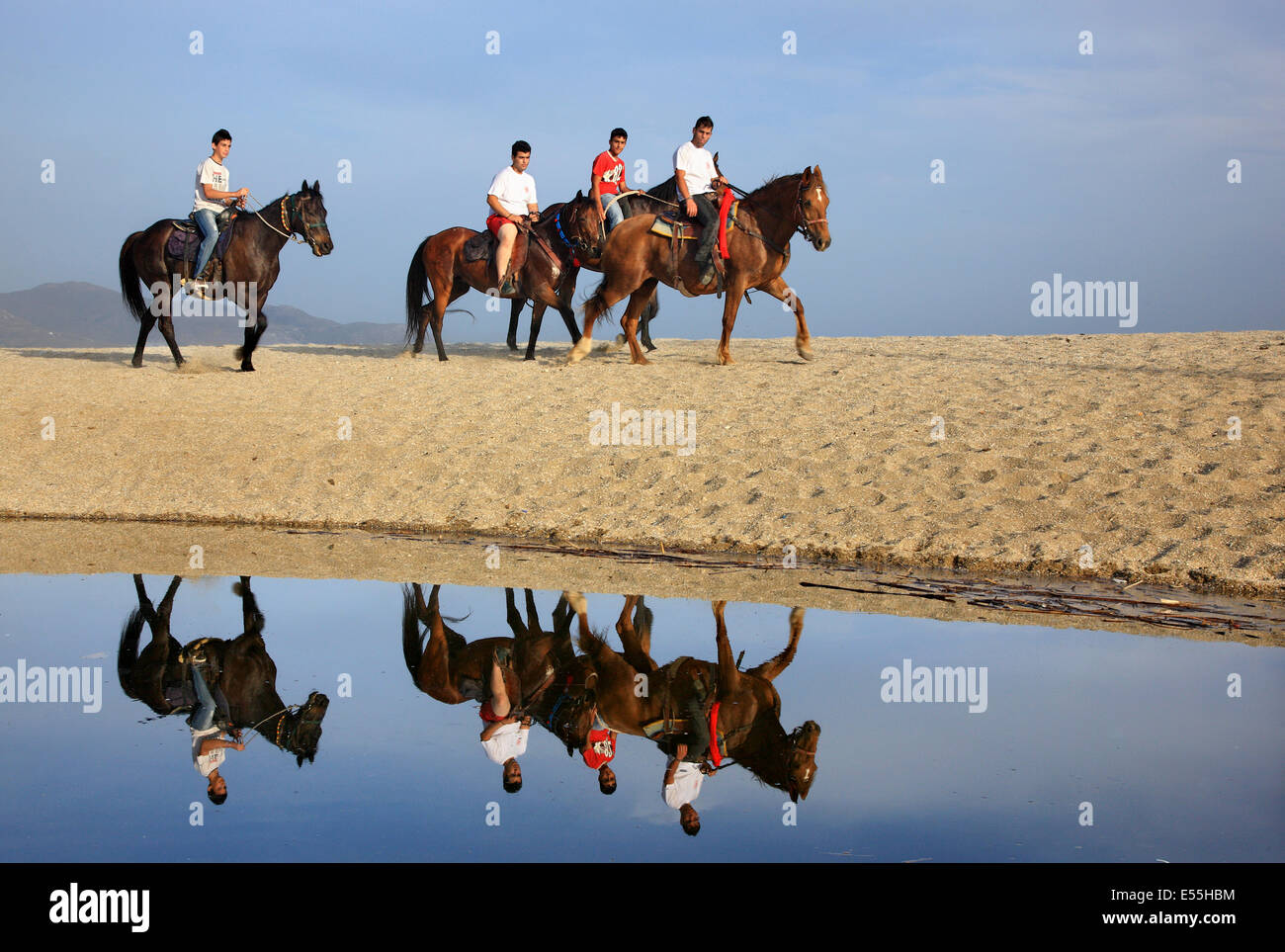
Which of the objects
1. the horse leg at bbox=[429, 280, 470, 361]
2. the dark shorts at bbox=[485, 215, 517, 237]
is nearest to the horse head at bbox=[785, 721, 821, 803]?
the dark shorts at bbox=[485, 215, 517, 237]

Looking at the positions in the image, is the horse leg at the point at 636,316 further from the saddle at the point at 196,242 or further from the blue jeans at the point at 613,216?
the saddle at the point at 196,242

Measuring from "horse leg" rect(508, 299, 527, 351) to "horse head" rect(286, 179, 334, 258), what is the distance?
2.92 m

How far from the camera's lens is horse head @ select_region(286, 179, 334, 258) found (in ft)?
51.9

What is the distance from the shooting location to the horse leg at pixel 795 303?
15.5m

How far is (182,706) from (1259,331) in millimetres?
17299

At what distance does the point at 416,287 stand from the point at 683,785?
14.0 metres

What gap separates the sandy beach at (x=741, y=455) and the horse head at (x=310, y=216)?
167 centimetres

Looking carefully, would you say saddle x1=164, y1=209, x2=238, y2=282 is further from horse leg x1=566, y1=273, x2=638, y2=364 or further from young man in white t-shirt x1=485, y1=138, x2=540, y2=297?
horse leg x1=566, y1=273, x2=638, y2=364

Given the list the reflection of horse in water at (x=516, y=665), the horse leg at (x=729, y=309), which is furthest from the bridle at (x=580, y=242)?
the reflection of horse in water at (x=516, y=665)

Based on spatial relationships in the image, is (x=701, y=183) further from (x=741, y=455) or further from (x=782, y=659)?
(x=782, y=659)
